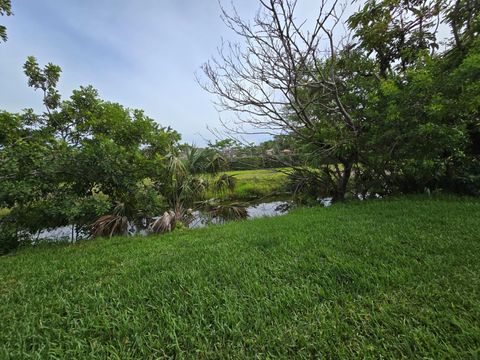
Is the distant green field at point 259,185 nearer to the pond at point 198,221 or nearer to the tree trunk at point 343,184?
the pond at point 198,221

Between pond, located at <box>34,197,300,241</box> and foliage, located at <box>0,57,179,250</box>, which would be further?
pond, located at <box>34,197,300,241</box>

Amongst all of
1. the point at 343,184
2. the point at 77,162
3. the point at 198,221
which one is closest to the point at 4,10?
the point at 77,162

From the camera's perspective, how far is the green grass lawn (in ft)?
4.27

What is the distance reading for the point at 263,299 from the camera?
173 centimetres

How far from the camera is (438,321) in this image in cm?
135

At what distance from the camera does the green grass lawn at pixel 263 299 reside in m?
1.30

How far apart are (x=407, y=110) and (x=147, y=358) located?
587 centimetres

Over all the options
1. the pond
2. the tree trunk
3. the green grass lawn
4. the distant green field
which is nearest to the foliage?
the pond

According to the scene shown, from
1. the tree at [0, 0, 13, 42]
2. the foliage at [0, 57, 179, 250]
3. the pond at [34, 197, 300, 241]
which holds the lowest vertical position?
the pond at [34, 197, 300, 241]

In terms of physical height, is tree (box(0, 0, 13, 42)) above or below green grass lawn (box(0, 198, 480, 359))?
above

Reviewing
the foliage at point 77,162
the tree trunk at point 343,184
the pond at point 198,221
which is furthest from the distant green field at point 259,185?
the foliage at point 77,162

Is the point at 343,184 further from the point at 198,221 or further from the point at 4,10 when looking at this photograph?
the point at 4,10

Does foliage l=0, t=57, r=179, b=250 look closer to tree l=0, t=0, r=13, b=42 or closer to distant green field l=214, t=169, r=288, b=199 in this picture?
tree l=0, t=0, r=13, b=42

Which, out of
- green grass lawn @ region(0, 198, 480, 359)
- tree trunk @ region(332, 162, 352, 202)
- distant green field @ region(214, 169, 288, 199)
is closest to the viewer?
green grass lawn @ region(0, 198, 480, 359)
